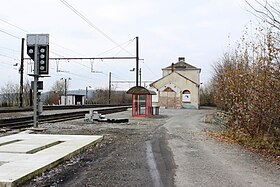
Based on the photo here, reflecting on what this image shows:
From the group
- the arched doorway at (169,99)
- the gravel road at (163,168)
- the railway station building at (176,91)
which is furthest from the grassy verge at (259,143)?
the railway station building at (176,91)

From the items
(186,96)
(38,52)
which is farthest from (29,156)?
(186,96)

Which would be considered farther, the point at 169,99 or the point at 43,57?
the point at 169,99

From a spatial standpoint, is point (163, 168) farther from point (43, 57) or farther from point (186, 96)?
point (186, 96)

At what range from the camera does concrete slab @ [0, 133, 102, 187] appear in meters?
6.72

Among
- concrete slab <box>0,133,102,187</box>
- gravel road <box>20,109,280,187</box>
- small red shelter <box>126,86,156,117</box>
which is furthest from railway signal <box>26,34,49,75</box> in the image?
small red shelter <box>126,86,156,117</box>

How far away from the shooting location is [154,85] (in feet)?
205

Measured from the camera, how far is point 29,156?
9125 mm

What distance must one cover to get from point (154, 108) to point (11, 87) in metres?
38.3

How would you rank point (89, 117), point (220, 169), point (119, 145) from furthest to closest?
point (89, 117) < point (119, 145) < point (220, 169)

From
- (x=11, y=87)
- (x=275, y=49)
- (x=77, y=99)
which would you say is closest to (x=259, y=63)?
(x=275, y=49)

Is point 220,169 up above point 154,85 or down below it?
below

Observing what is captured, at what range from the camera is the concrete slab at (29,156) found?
6718 millimetres

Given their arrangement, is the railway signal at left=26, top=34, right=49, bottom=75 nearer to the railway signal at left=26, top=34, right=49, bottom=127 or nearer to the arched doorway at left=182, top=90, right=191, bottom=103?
the railway signal at left=26, top=34, right=49, bottom=127

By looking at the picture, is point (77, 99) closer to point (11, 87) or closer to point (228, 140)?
point (11, 87)
